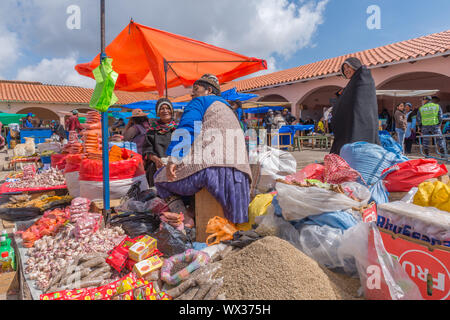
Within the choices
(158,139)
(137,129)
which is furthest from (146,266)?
(137,129)

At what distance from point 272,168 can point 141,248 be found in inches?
72.3

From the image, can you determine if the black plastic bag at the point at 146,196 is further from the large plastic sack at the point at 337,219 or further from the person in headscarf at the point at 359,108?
the person in headscarf at the point at 359,108

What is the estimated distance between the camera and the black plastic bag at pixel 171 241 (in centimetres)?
213

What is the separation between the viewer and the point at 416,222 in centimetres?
152

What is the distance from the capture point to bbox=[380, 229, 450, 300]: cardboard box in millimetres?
1412

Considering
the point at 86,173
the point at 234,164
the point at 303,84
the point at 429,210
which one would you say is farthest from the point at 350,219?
the point at 303,84

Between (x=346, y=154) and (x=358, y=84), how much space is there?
0.91 metres

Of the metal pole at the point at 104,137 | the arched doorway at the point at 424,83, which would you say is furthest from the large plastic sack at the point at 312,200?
the arched doorway at the point at 424,83

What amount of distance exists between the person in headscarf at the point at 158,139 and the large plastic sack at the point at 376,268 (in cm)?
252

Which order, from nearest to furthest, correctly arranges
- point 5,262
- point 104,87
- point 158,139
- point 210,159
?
point 5,262
point 210,159
point 104,87
point 158,139

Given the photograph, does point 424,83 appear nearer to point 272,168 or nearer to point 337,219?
point 272,168

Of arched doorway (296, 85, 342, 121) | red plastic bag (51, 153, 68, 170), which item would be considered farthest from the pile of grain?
arched doorway (296, 85, 342, 121)
